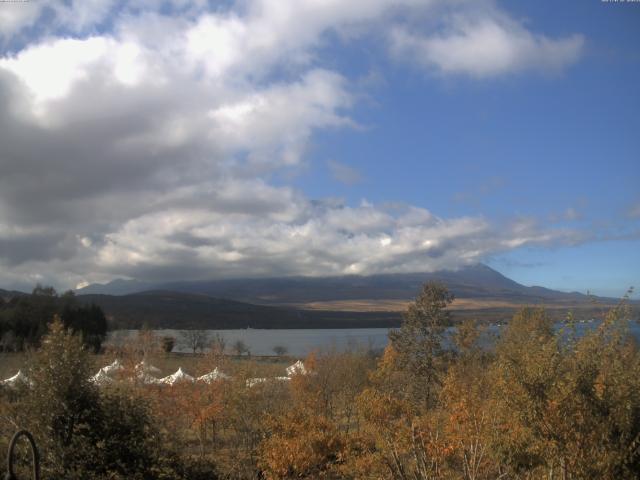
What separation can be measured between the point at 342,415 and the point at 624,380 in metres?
23.5

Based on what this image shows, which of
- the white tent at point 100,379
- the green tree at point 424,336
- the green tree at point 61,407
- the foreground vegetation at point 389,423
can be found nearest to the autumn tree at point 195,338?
the green tree at point 424,336

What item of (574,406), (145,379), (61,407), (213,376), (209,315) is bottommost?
(209,315)

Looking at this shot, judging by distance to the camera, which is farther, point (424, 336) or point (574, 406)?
point (424, 336)

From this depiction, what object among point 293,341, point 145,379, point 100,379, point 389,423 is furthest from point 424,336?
point 293,341

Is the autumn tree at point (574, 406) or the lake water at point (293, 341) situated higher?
the autumn tree at point (574, 406)

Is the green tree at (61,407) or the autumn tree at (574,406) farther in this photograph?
the green tree at (61,407)

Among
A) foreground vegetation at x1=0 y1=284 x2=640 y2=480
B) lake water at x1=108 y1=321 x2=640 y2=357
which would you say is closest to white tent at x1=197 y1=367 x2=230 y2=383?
foreground vegetation at x1=0 y1=284 x2=640 y2=480

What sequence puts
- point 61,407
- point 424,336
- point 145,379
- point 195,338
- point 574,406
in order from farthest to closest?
point 195,338 → point 424,336 → point 145,379 → point 61,407 → point 574,406

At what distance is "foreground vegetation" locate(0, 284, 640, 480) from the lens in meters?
10.5

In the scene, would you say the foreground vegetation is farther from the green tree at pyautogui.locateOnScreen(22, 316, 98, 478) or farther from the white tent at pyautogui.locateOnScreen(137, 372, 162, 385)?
the white tent at pyautogui.locateOnScreen(137, 372, 162, 385)

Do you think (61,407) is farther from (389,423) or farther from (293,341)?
(293,341)

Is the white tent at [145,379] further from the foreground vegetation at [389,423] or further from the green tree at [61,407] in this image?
the green tree at [61,407]

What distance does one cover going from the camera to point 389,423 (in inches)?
695

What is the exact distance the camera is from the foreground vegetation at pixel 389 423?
10510 millimetres
